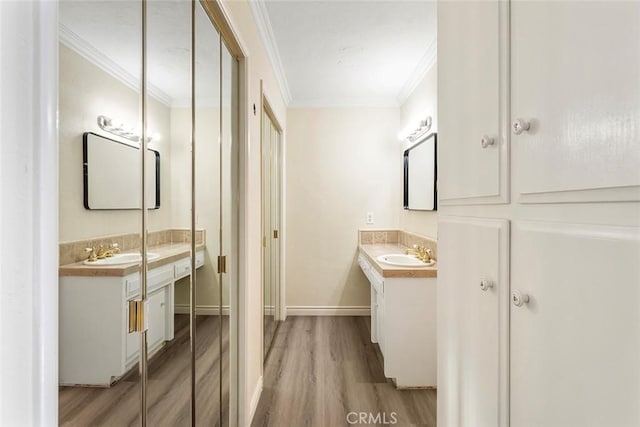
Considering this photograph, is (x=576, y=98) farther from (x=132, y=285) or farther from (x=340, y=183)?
(x=340, y=183)

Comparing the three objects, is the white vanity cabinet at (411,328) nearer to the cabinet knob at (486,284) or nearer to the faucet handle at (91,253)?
the cabinet knob at (486,284)

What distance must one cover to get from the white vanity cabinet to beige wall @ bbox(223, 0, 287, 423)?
0.90 metres

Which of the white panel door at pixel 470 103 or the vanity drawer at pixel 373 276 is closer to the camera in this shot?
the white panel door at pixel 470 103

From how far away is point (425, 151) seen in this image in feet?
8.98

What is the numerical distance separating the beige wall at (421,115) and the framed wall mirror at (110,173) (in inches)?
85.9

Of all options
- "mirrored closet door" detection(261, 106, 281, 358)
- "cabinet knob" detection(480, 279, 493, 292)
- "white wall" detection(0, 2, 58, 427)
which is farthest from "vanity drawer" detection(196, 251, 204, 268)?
"mirrored closet door" detection(261, 106, 281, 358)

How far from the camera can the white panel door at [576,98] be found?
0.42 m

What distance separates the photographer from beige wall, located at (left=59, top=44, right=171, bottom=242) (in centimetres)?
57

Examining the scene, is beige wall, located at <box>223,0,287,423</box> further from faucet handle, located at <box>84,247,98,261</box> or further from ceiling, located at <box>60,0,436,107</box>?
faucet handle, located at <box>84,247,98,261</box>

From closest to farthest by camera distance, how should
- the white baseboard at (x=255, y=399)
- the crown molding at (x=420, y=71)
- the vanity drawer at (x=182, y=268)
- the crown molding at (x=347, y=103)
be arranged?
1. the vanity drawer at (x=182, y=268)
2. the white baseboard at (x=255, y=399)
3. the crown molding at (x=420, y=71)
4. the crown molding at (x=347, y=103)

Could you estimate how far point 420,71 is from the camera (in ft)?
9.08

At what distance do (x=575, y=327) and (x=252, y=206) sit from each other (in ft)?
5.27

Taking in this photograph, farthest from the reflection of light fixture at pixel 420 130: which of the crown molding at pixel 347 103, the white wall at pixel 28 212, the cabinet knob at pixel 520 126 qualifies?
the white wall at pixel 28 212

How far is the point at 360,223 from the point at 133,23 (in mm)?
3049
